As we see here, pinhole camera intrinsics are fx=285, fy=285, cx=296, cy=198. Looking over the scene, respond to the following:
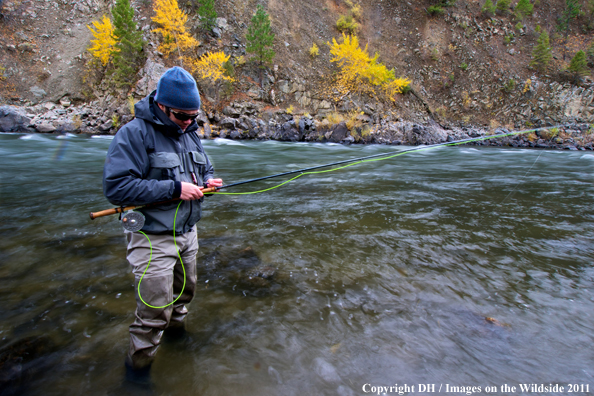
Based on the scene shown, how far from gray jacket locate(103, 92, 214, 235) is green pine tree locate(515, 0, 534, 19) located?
5704cm

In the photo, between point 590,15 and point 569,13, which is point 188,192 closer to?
point 569,13

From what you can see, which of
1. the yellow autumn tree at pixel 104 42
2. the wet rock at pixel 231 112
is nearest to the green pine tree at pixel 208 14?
the yellow autumn tree at pixel 104 42

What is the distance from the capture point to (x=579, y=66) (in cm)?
3234

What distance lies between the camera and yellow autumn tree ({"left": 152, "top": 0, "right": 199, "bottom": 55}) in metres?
28.3

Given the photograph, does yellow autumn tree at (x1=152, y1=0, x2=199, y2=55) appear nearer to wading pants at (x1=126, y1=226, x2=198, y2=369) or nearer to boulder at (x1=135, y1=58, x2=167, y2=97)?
boulder at (x1=135, y1=58, x2=167, y2=97)

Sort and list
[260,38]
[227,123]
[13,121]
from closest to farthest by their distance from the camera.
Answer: [13,121]
[227,123]
[260,38]

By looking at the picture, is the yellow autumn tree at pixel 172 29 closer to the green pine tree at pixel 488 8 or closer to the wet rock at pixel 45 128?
the wet rock at pixel 45 128

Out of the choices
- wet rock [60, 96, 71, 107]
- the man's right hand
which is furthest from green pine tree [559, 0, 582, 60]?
wet rock [60, 96, 71, 107]

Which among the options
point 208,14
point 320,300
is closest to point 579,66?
point 208,14

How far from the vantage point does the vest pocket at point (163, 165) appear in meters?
2.12

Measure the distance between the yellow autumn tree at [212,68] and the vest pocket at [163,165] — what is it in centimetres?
2814

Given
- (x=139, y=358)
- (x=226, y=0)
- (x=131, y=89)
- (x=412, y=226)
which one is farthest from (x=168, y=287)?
(x=226, y=0)

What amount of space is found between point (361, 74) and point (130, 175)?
32.6 m

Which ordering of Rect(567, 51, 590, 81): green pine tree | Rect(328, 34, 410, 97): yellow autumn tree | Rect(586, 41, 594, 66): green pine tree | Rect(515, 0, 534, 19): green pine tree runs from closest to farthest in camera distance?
1. Rect(328, 34, 410, 97): yellow autumn tree
2. Rect(567, 51, 590, 81): green pine tree
3. Rect(586, 41, 594, 66): green pine tree
4. Rect(515, 0, 534, 19): green pine tree
